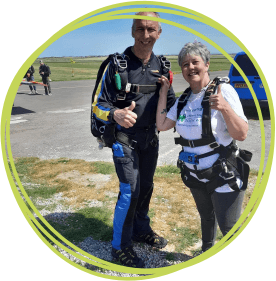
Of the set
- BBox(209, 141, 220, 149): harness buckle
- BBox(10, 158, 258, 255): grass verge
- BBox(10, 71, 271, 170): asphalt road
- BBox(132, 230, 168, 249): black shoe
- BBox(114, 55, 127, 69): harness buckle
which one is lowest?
BBox(132, 230, 168, 249): black shoe

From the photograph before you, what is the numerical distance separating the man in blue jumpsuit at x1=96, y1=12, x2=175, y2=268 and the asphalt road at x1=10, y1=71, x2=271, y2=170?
1444 millimetres

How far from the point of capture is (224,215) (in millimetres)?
2287

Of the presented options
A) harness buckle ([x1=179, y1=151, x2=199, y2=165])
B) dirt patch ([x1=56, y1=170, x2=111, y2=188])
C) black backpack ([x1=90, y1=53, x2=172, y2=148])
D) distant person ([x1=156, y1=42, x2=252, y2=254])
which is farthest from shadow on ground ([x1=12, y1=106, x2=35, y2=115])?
harness buckle ([x1=179, y1=151, x2=199, y2=165])

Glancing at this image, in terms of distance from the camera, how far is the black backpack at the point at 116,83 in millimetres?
2318

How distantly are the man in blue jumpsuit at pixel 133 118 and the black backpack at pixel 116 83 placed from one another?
0.18 feet

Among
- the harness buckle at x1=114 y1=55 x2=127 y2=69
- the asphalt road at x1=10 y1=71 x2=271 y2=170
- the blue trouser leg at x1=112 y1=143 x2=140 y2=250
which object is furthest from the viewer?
the asphalt road at x1=10 y1=71 x2=271 y2=170

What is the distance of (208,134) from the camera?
6.80 ft

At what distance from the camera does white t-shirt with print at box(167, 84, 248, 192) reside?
1999mm

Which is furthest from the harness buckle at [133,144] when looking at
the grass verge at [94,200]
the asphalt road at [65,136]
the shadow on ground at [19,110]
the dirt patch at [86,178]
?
the shadow on ground at [19,110]

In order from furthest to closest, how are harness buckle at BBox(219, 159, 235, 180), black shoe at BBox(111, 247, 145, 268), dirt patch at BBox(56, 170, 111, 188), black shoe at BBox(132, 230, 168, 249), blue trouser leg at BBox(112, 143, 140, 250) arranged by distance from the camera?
dirt patch at BBox(56, 170, 111, 188), black shoe at BBox(132, 230, 168, 249), black shoe at BBox(111, 247, 145, 268), blue trouser leg at BBox(112, 143, 140, 250), harness buckle at BBox(219, 159, 235, 180)

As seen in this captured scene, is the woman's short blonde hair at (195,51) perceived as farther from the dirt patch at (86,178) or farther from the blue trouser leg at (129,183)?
the dirt patch at (86,178)

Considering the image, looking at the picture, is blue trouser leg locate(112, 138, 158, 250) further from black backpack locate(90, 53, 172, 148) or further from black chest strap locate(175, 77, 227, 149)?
black chest strap locate(175, 77, 227, 149)

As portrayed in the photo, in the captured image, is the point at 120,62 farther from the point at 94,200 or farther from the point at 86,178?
the point at 86,178

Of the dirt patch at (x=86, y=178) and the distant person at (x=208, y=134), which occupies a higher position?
the distant person at (x=208, y=134)
